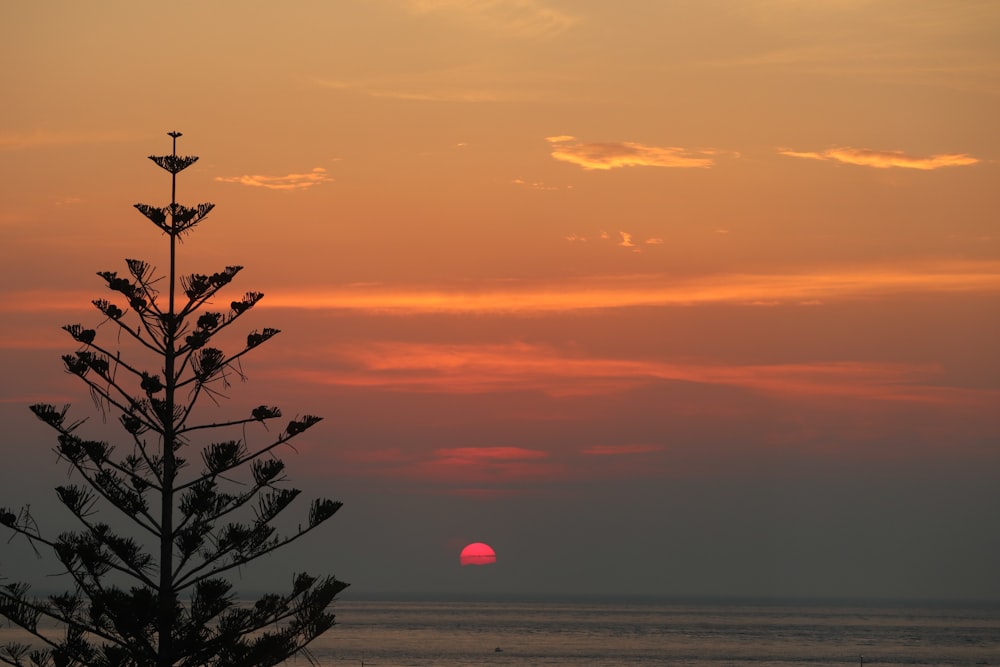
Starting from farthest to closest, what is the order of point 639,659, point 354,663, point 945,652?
point 945,652, point 639,659, point 354,663

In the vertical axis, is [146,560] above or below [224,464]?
below

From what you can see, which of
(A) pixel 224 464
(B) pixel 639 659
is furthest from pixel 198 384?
(B) pixel 639 659

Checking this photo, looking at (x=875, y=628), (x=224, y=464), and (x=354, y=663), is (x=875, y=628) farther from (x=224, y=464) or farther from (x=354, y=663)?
(x=224, y=464)

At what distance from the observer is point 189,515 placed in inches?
630

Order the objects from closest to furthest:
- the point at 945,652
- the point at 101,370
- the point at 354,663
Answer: the point at 101,370, the point at 354,663, the point at 945,652

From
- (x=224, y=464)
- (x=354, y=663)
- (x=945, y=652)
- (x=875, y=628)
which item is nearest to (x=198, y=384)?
(x=224, y=464)

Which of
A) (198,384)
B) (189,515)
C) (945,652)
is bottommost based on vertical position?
(945,652)

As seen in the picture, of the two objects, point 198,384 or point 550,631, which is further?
point 550,631

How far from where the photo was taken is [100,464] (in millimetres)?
16188

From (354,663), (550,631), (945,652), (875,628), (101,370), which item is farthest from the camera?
(875,628)

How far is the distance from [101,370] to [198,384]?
1.22 m

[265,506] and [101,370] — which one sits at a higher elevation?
[101,370]

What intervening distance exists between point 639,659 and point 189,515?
61888 mm

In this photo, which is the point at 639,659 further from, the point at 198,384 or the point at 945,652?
the point at 198,384
